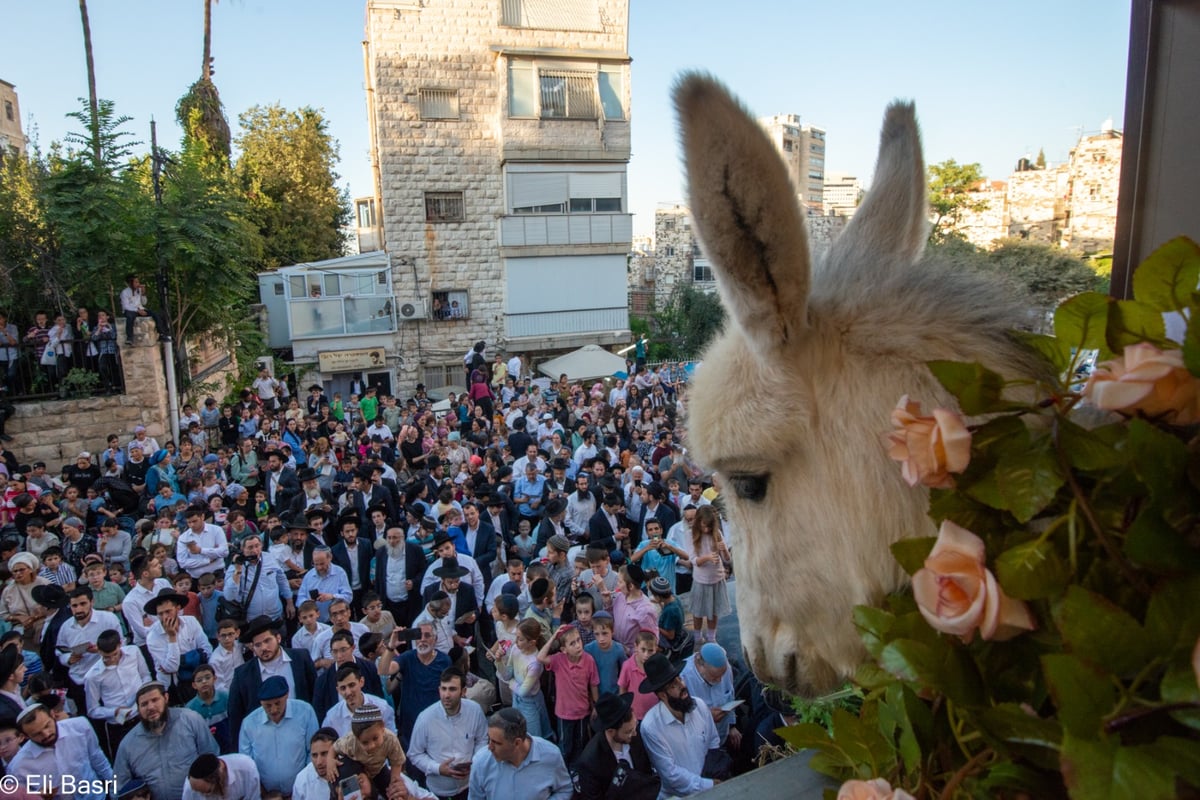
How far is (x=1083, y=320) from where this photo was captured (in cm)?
102

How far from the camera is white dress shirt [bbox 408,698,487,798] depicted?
629 centimetres

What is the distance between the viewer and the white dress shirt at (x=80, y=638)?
7129mm

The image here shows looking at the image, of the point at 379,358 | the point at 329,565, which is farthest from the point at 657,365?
the point at 329,565

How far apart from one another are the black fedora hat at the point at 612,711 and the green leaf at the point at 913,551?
17.5ft

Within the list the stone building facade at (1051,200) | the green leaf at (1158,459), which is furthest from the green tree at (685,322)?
the green leaf at (1158,459)

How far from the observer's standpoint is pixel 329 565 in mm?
8750

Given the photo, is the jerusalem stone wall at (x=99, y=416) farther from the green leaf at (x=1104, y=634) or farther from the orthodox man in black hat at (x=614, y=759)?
the green leaf at (x=1104, y=634)

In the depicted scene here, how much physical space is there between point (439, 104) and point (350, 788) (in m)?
25.0

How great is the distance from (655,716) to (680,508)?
490 cm

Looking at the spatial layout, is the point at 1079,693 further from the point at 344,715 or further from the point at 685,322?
the point at 685,322

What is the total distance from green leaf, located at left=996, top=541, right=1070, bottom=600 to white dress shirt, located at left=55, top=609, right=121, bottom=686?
8.29 metres

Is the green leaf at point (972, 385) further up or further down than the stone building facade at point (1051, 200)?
further down

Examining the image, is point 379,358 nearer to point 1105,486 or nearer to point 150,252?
point 150,252

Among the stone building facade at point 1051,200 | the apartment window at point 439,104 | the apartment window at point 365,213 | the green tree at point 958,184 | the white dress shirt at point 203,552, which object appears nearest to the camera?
the white dress shirt at point 203,552
